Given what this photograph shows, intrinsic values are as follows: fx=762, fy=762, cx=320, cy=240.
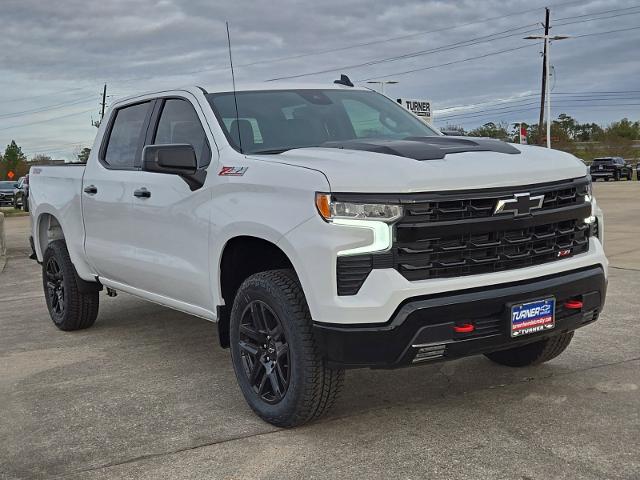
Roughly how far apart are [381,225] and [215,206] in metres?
1.20

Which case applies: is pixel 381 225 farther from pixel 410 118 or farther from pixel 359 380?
pixel 410 118

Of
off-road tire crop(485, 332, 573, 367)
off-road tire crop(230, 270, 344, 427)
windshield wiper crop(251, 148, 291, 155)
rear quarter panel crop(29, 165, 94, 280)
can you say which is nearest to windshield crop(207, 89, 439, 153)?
windshield wiper crop(251, 148, 291, 155)

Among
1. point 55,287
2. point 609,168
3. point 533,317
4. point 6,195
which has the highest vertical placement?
point 533,317

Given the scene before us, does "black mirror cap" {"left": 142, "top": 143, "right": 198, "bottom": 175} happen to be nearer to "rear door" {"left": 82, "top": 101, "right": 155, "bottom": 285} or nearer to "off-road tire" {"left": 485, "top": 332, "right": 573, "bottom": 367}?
"rear door" {"left": 82, "top": 101, "right": 155, "bottom": 285}

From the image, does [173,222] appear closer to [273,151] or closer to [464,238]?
[273,151]

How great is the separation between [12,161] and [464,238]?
118m

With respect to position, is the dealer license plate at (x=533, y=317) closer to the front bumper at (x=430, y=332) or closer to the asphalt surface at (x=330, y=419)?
the front bumper at (x=430, y=332)

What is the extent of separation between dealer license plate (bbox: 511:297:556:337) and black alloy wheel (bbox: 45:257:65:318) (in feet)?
14.1

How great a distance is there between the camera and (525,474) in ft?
10.7

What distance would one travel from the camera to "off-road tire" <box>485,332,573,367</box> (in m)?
4.66

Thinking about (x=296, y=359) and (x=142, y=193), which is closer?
(x=296, y=359)

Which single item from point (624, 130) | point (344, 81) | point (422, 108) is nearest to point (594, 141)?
point (624, 130)

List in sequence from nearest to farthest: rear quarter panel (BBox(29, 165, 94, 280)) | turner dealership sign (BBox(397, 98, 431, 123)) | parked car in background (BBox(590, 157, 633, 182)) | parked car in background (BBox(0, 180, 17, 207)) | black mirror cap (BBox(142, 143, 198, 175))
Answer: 1. black mirror cap (BBox(142, 143, 198, 175))
2. rear quarter panel (BBox(29, 165, 94, 280))
3. turner dealership sign (BBox(397, 98, 431, 123))
4. parked car in background (BBox(0, 180, 17, 207))
5. parked car in background (BBox(590, 157, 633, 182))

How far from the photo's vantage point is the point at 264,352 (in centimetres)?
401
